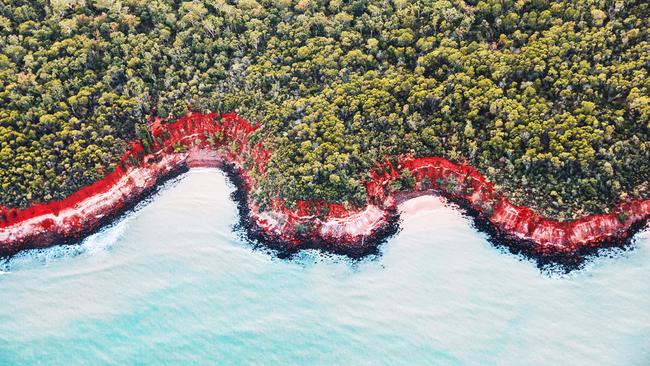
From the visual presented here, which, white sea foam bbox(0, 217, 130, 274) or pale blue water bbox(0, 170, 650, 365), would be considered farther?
white sea foam bbox(0, 217, 130, 274)

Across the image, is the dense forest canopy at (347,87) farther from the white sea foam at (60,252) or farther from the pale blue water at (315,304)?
the pale blue water at (315,304)

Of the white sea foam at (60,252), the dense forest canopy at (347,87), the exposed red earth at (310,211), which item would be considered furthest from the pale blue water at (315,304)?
the dense forest canopy at (347,87)

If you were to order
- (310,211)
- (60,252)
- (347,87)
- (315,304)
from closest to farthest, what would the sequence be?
1. (315,304)
2. (310,211)
3. (60,252)
4. (347,87)

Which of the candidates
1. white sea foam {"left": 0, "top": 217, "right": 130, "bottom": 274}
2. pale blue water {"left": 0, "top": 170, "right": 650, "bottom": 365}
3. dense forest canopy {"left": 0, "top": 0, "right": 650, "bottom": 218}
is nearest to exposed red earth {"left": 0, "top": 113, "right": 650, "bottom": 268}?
white sea foam {"left": 0, "top": 217, "right": 130, "bottom": 274}

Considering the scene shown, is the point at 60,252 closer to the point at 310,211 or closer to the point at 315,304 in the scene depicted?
the point at 310,211

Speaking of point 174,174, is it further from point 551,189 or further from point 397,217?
point 551,189

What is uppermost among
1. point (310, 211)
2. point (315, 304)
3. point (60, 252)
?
point (310, 211)

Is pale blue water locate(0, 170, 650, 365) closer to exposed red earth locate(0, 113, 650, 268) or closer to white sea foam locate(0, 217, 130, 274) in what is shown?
white sea foam locate(0, 217, 130, 274)

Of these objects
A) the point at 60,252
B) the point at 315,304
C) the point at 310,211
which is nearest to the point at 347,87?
the point at 310,211
